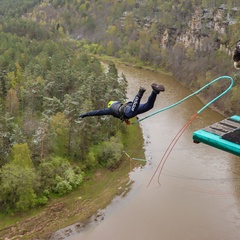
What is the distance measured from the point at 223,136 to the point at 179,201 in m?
19.7

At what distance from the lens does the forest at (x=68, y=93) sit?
25000 mm

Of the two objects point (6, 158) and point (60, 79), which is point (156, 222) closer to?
point (6, 158)

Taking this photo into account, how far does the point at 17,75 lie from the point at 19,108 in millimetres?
7333

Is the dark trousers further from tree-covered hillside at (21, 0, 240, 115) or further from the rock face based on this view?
the rock face

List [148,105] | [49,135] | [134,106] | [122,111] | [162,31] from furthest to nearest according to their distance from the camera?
[162,31], [49,135], [122,111], [134,106], [148,105]

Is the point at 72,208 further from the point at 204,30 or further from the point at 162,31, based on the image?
the point at 162,31

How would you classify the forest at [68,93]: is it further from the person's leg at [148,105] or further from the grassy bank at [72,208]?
the person's leg at [148,105]

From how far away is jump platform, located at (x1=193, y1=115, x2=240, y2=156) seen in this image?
532cm

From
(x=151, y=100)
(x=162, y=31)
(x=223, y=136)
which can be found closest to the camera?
(x=223, y=136)

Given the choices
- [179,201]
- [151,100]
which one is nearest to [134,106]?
[151,100]

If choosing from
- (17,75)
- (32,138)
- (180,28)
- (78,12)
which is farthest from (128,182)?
(78,12)

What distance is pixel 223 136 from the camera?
552 cm

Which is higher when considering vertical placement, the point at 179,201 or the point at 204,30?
the point at 204,30

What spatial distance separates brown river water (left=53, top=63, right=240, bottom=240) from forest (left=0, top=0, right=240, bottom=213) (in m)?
3.66
